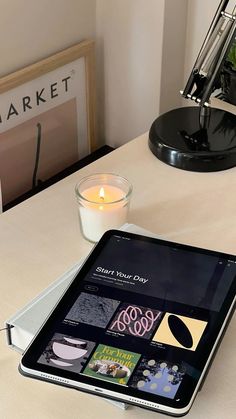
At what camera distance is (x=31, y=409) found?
83cm

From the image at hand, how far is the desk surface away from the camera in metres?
0.84

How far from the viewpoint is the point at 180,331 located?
862 millimetres

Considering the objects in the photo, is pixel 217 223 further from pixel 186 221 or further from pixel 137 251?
pixel 137 251

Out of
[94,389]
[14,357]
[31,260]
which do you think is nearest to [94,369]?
[94,389]

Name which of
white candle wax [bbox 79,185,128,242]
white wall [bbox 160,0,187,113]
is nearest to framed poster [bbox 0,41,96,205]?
white wall [bbox 160,0,187,113]

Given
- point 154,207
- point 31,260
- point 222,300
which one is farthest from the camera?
point 154,207

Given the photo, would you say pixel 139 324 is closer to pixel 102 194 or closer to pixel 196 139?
pixel 102 194

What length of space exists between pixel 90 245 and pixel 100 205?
2.3 inches

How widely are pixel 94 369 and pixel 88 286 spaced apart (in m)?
0.14

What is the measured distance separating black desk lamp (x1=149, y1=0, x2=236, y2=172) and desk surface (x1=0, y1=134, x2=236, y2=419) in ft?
0.08

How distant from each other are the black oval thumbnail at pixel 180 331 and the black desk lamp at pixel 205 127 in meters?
0.39

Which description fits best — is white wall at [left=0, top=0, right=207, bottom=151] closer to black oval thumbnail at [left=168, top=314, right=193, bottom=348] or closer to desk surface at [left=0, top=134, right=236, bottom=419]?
desk surface at [left=0, top=134, right=236, bottom=419]

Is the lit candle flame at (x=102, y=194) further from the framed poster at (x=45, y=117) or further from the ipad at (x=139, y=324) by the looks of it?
the framed poster at (x=45, y=117)

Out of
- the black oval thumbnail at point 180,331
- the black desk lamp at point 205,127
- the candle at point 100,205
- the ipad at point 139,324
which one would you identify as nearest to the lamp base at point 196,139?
the black desk lamp at point 205,127
